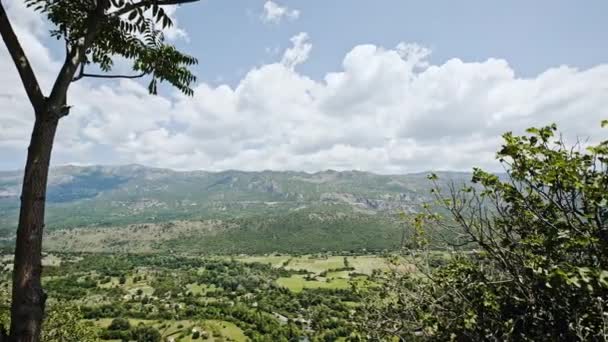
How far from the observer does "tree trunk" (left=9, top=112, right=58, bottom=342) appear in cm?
271

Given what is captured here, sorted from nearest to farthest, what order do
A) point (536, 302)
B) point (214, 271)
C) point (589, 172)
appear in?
1. point (536, 302)
2. point (589, 172)
3. point (214, 271)

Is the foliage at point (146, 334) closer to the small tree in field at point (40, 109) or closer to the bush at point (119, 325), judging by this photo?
the bush at point (119, 325)

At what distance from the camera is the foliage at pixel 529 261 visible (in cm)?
419

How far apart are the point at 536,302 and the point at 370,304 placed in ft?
9.87

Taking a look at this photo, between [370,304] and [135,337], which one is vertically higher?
[370,304]

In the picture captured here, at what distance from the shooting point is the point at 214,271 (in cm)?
13425

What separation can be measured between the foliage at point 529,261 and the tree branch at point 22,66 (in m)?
5.08

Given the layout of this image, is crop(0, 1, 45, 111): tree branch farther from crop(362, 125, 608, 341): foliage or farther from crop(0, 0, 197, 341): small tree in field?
crop(362, 125, 608, 341): foliage

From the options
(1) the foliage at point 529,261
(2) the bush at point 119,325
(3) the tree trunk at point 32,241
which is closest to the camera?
(3) the tree trunk at point 32,241

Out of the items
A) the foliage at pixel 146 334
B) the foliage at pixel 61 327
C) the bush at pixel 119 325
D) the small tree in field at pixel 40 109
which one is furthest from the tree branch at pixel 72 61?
the bush at pixel 119 325

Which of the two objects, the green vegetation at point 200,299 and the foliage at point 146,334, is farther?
the green vegetation at point 200,299

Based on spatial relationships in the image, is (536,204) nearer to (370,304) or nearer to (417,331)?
(417,331)

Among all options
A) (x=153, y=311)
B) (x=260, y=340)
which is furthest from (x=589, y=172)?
(x=153, y=311)

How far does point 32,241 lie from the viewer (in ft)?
9.43
